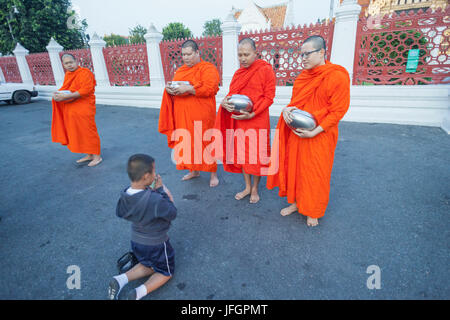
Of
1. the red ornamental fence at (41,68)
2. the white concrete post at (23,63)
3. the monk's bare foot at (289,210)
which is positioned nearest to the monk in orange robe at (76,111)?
the monk's bare foot at (289,210)

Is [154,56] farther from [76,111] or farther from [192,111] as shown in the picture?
[192,111]

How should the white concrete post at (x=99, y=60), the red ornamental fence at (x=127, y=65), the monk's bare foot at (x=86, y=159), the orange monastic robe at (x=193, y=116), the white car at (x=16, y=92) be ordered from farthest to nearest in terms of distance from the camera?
the white car at (x=16, y=92), the white concrete post at (x=99, y=60), the red ornamental fence at (x=127, y=65), the monk's bare foot at (x=86, y=159), the orange monastic robe at (x=193, y=116)

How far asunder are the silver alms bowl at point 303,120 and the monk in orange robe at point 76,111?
318cm

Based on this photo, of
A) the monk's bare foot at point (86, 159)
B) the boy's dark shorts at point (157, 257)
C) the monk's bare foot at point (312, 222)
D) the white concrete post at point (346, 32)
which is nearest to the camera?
the boy's dark shorts at point (157, 257)

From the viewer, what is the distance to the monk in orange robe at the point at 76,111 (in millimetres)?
3629

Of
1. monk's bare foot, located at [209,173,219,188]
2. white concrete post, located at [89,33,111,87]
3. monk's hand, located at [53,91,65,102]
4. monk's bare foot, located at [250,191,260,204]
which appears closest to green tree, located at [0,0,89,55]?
white concrete post, located at [89,33,111,87]

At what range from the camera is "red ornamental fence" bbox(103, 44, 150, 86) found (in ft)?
28.8

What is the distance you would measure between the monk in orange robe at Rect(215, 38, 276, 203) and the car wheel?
1213 centimetres

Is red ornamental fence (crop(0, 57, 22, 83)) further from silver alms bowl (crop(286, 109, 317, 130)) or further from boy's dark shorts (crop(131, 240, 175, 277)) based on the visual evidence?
silver alms bowl (crop(286, 109, 317, 130))

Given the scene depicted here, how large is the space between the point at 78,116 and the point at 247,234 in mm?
3169

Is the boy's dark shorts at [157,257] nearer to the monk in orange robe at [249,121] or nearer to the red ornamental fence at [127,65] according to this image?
the monk in orange robe at [249,121]

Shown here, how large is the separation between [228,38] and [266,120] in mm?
5474

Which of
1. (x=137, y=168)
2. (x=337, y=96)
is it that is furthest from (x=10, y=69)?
(x=337, y=96)
